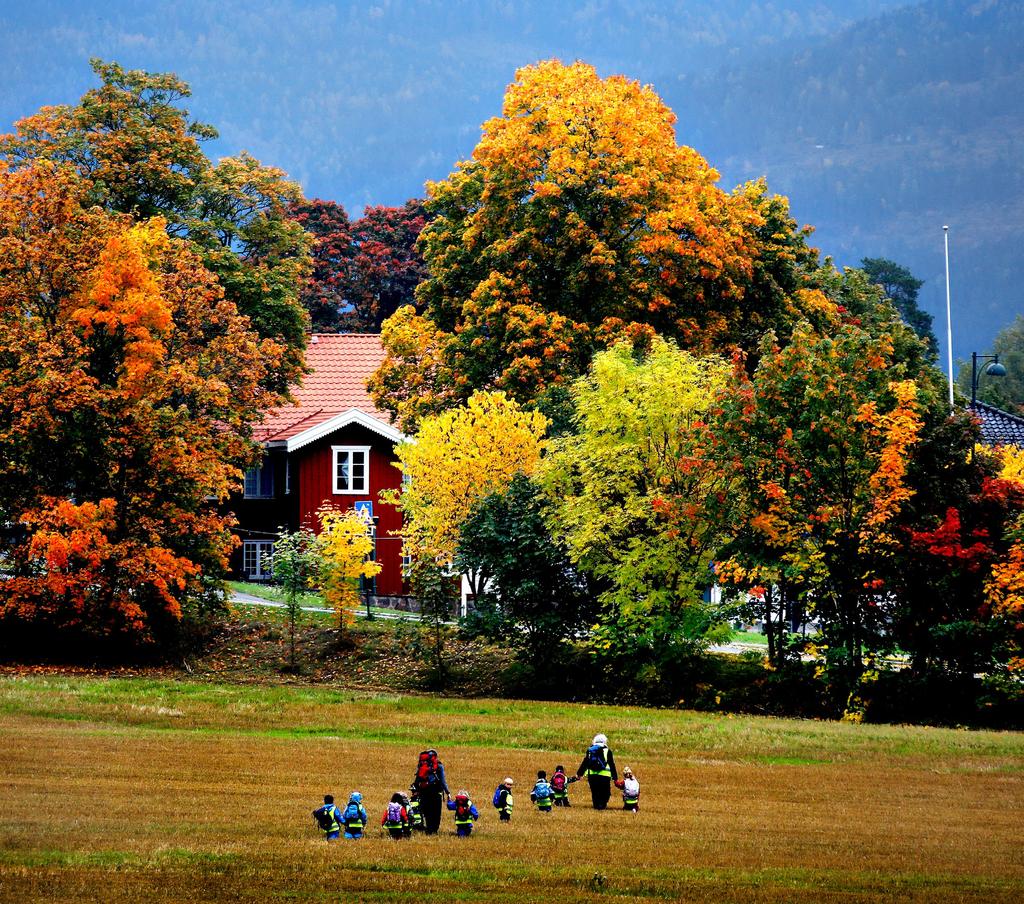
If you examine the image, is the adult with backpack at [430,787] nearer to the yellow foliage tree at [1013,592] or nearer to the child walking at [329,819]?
the child walking at [329,819]

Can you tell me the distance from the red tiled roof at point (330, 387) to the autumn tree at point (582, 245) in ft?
42.7

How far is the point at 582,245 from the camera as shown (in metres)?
48.8

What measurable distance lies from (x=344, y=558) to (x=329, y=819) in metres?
24.4

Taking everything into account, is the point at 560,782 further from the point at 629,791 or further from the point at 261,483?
the point at 261,483

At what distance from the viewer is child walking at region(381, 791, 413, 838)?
20.9 metres

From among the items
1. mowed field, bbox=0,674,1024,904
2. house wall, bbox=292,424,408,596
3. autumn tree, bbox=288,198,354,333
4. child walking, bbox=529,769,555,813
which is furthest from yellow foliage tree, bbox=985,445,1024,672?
autumn tree, bbox=288,198,354,333

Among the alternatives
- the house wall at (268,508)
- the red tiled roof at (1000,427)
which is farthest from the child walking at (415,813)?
the red tiled roof at (1000,427)

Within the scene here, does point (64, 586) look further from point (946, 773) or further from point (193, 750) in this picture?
point (946, 773)

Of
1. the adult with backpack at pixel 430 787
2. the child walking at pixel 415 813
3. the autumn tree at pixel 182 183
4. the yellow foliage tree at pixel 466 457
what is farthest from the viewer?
the autumn tree at pixel 182 183

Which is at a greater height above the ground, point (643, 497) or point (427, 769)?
point (643, 497)

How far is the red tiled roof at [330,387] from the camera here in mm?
64812

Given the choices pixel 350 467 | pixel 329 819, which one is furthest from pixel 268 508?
pixel 329 819

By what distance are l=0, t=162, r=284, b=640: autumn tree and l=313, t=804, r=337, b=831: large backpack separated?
75.5ft

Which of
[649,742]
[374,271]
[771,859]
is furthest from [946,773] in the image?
[374,271]
